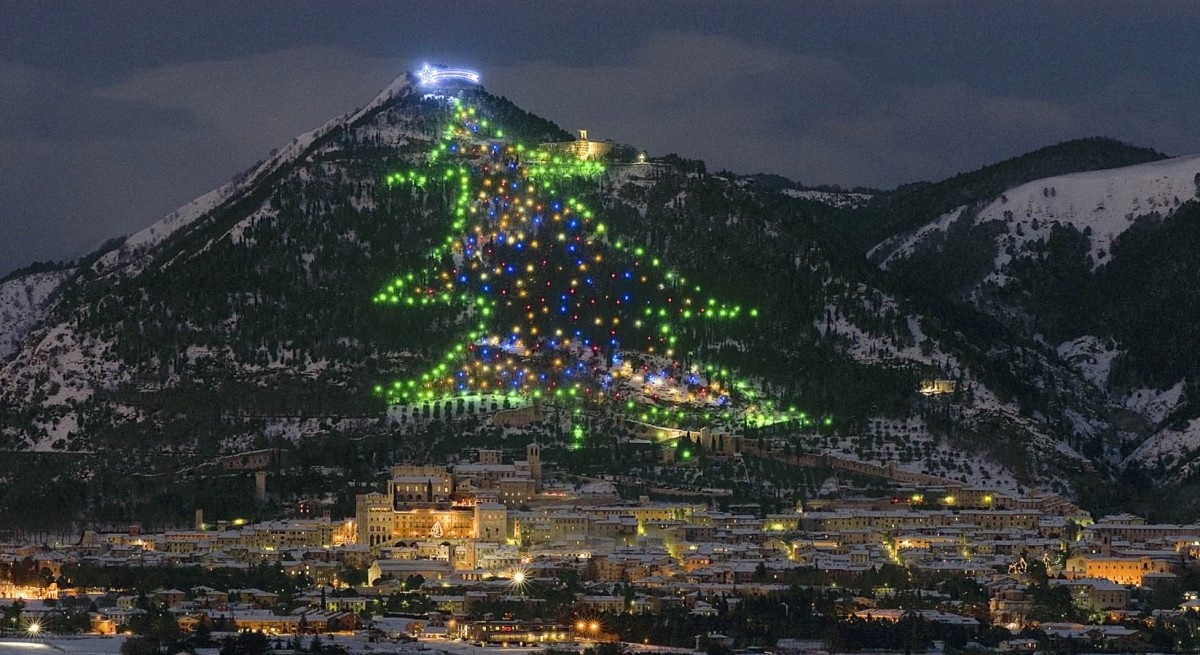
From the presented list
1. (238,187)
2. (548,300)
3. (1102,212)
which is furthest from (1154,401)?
(238,187)

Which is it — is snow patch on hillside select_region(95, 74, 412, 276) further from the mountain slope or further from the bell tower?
the bell tower

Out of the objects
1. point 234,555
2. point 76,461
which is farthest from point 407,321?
point 234,555

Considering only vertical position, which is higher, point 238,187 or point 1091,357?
point 238,187

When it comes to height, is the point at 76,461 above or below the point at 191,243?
below

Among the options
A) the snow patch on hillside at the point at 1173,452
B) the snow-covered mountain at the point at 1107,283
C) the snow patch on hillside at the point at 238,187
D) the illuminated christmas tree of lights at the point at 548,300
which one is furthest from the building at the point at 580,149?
the snow patch on hillside at the point at 1173,452

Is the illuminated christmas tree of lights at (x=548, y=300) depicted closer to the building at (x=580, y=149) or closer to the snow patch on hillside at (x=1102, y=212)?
the building at (x=580, y=149)

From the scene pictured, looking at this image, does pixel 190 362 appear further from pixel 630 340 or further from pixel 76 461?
pixel 630 340

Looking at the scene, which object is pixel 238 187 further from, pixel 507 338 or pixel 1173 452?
pixel 1173 452

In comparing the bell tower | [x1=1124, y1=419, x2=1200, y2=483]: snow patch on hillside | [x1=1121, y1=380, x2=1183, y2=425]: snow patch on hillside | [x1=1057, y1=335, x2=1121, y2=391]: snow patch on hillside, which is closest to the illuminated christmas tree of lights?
the bell tower
